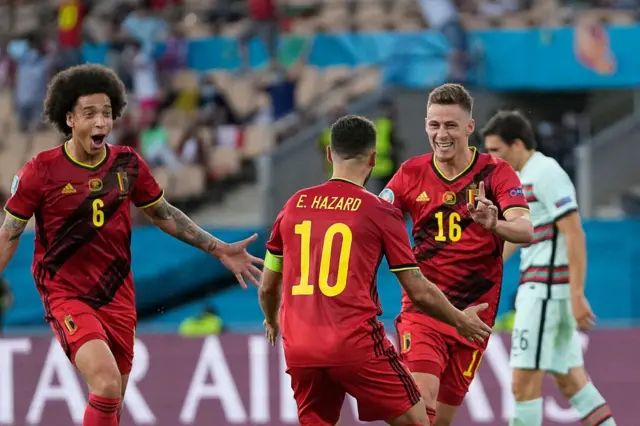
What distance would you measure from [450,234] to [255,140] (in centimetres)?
1179

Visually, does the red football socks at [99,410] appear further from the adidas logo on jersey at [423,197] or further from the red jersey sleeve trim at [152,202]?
the adidas logo on jersey at [423,197]

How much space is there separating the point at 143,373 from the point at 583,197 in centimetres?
669

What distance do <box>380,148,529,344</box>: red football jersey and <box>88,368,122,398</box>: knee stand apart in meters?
1.72

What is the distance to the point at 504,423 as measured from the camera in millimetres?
12461

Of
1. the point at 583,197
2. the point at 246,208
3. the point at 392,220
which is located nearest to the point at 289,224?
the point at 392,220

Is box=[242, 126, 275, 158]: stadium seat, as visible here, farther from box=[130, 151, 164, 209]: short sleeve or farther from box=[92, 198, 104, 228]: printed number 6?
box=[92, 198, 104, 228]: printed number 6

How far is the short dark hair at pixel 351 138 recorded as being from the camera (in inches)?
274

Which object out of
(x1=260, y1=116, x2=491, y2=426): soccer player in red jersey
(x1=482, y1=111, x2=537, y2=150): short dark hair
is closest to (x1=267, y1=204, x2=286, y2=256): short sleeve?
(x1=260, y1=116, x2=491, y2=426): soccer player in red jersey

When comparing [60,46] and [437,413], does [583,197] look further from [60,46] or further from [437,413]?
[437,413]

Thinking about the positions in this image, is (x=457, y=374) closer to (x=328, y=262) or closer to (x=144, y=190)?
(x=328, y=262)

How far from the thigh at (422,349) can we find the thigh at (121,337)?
1.52m

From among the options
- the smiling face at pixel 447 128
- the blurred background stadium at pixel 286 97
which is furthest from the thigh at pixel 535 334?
the blurred background stadium at pixel 286 97

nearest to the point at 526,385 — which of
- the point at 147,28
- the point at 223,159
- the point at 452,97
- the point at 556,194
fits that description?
the point at 556,194

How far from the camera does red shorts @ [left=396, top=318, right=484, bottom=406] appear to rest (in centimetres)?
793
